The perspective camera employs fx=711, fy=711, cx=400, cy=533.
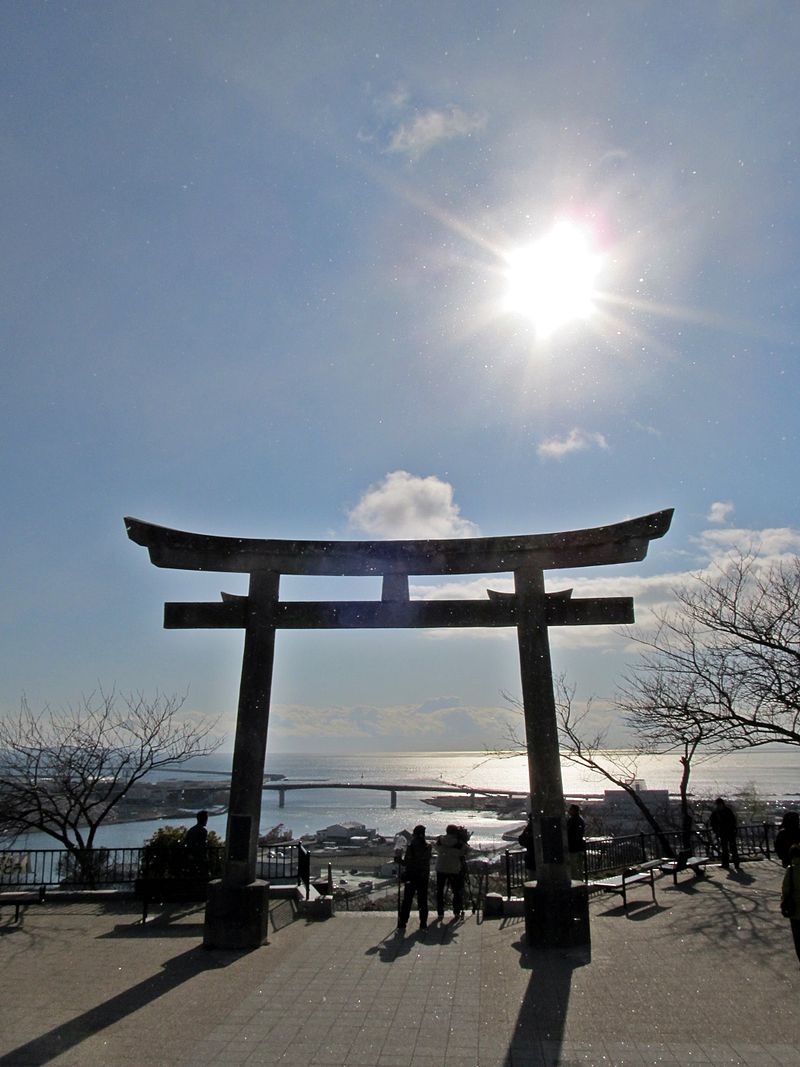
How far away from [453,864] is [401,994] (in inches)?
147

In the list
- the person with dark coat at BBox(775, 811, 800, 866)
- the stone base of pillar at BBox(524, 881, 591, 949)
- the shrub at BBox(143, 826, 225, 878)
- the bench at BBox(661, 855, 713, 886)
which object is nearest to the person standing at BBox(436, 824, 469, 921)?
the stone base of pillar at BBox(524, 881, 591, 949)

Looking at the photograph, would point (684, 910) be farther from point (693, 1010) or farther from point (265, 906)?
point (265, 906)

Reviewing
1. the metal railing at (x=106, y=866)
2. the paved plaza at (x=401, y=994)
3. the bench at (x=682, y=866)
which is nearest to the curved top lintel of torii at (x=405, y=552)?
the metal railing at (x=106, y=866)

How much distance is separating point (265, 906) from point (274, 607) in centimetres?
408

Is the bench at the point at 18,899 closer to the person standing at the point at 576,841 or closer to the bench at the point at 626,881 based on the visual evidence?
the person standing at the point at 576,841

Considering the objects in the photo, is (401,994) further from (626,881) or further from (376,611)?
(626,881)

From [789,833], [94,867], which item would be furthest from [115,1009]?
[94,867]

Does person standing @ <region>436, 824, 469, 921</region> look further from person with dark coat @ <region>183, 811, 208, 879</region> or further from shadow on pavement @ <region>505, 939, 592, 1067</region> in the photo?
person with dark coat @ <region>183, 811, 208, 879</region>

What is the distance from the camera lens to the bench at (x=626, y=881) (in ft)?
38.3

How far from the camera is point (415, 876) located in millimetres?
10555

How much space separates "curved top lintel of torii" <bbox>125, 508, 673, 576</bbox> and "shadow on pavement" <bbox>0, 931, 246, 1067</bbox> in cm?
511

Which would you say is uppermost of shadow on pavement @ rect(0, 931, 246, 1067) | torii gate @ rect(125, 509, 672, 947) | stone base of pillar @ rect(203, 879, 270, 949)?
torii gate @ rect(125, 509, 672, 947)

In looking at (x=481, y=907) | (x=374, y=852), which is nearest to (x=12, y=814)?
(x=481, y=907)

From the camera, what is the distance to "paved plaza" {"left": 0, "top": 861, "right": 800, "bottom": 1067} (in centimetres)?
593
